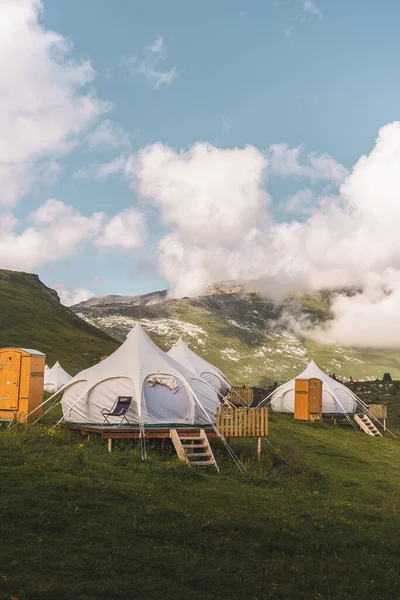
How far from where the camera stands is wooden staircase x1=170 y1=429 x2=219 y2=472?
19656 millimetres

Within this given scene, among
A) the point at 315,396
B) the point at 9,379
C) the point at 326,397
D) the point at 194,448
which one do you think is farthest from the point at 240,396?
the point at 9,379

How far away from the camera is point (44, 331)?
117 metres

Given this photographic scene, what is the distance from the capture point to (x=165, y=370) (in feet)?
79.1

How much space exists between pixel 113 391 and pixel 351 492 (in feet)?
34.2

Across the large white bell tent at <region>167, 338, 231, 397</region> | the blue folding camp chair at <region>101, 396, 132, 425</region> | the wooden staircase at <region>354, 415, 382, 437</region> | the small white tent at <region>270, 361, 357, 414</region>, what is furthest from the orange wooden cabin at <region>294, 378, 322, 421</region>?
the blue folding camp chair at <region>101, 396, 132, 425</region>

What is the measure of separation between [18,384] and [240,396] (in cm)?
2308

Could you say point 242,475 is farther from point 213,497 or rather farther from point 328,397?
point 328,397

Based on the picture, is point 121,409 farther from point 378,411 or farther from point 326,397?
point 378,411

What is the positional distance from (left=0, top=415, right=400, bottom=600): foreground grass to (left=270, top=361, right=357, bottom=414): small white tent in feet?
79.1

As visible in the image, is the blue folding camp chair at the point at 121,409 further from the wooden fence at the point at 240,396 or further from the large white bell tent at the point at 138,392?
the wooden fence at the point at 240,396

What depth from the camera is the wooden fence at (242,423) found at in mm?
22531

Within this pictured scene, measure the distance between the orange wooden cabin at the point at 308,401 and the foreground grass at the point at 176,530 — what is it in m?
20.5

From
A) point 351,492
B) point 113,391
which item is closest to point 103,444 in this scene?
Result: point 113,391

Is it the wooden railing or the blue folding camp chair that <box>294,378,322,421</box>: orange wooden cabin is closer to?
the wooden railing
